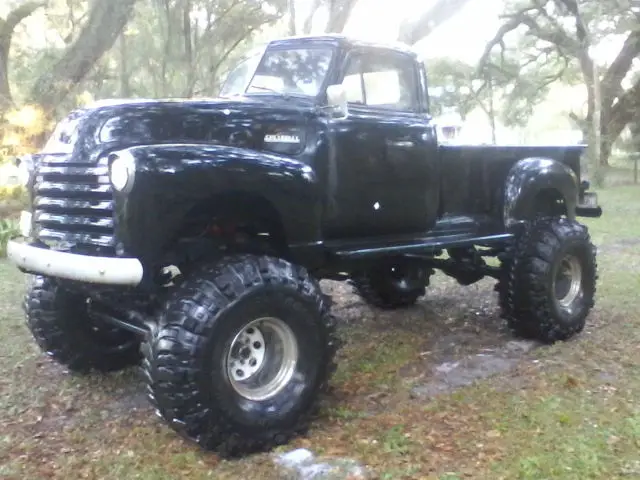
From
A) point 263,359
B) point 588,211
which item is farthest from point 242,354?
point 588,211

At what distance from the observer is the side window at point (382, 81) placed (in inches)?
202

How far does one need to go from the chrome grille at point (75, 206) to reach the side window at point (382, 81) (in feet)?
6.31

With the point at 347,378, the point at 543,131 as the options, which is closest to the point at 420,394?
the point at 347,378

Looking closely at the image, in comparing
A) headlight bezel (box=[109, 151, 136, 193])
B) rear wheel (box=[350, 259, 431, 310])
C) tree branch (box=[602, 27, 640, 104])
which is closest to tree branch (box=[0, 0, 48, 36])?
rear wheel (box=[350, 259, 431, 310])

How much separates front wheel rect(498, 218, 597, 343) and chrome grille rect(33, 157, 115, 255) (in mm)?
3341

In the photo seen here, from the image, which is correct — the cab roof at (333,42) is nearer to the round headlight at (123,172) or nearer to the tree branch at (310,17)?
the round headlight at (123,172)

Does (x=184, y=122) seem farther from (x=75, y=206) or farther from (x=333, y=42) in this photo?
(x=333, y=42)

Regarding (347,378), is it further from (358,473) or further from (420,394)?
(358,473)

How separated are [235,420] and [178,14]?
15285 millimetres

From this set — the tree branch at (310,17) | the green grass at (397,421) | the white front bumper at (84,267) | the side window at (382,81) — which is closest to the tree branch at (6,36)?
the tree branch at (310,17)

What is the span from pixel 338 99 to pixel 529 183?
2228mm

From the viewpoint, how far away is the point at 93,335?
5.15m

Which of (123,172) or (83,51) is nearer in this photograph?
(123,172)

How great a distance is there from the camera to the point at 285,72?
5.14 m
